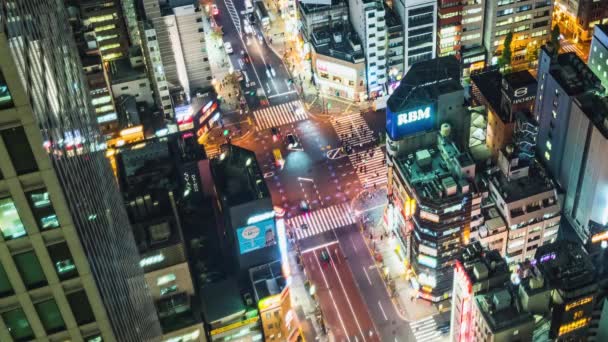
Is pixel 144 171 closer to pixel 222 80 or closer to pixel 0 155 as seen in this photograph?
pixel 222 80

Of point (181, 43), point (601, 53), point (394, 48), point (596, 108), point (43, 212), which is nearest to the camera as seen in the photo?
point (43, 212)

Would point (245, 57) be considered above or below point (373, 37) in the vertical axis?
below

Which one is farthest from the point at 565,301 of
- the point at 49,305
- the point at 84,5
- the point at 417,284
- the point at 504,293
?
the point at 84,5

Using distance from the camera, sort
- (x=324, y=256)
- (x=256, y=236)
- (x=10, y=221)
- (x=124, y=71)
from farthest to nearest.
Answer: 1. (x=124, y=71)
2. (x=324, y=256)
3. (x=256, y=236)
4. (x=10, y=221)

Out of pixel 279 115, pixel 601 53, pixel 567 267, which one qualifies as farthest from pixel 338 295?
pixel 601 53

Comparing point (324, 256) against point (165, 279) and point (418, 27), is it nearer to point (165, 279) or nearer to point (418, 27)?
point (165, 279)

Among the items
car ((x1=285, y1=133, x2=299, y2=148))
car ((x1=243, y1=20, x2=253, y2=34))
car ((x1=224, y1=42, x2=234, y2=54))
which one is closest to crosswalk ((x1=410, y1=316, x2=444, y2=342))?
car ((x1=285, y1=133, x2=299, y2=148))
